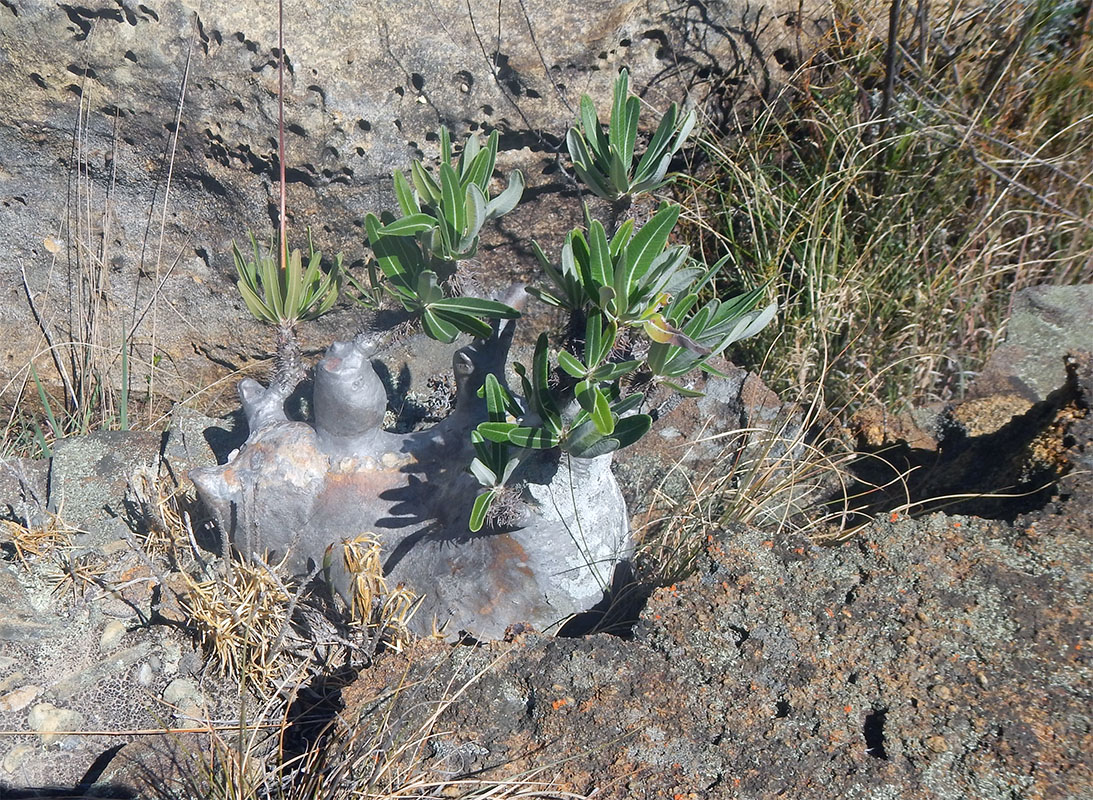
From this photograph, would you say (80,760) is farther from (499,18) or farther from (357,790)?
(499,18)

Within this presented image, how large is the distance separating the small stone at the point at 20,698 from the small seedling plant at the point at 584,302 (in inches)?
46.8

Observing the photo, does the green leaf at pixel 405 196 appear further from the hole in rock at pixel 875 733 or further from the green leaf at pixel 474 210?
the hole in rock at pixel 875 733

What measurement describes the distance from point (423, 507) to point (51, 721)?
1.00 meters

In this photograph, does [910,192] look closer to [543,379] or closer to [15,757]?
[543,379]

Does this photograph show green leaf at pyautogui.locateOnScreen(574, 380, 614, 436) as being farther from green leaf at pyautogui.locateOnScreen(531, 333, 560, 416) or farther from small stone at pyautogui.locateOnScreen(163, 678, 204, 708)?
small stone at pyautogui.locateOnScreen(163, 678, 204, 708)

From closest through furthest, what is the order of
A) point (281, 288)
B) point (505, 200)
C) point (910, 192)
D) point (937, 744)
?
point (937, 744) < point (505, 200) < point (281, 288) < point (910, 192)

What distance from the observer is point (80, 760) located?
6.71 ft

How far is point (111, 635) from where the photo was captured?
2.33 metres

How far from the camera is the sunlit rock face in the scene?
87.1 inches

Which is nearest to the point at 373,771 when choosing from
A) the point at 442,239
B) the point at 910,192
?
the point at 442,239

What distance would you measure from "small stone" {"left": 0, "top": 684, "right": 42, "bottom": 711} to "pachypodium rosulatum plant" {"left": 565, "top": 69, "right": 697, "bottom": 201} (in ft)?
6.02

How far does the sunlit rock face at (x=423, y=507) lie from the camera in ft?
7.26

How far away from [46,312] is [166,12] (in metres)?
1.19

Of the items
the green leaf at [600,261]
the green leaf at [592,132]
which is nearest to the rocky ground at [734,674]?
the green leaf at [600,261]
